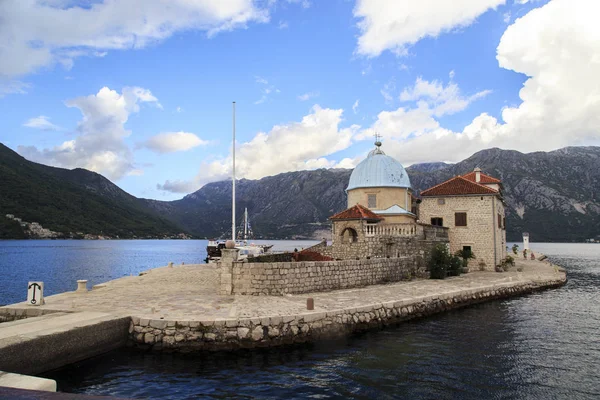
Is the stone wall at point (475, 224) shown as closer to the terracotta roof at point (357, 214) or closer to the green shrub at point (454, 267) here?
the green shrub at point (454, 267)

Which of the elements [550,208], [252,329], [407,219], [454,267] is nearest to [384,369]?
[252,329]

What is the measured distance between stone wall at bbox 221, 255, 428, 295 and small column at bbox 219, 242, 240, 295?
0.05 meters

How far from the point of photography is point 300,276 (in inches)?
789

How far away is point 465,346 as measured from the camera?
48.9ft

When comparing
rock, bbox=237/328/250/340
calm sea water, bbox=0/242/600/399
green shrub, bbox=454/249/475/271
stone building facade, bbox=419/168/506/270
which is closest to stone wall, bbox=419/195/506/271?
stone building facade, bbox=419/168/506/270

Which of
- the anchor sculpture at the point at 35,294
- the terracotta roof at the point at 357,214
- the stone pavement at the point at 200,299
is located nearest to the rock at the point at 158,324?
the stone pavement at the point at 200,299

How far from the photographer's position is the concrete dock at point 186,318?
11.6m

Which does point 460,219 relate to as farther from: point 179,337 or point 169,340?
point 169,340

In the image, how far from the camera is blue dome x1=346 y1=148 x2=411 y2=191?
36.5 metres

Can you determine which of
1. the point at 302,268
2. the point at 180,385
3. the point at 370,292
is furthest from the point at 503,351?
the point at 180,385

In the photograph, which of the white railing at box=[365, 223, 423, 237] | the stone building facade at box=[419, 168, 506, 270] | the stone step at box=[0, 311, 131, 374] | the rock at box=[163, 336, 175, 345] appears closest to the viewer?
the stone step at box=[0, 311, 131, 374]

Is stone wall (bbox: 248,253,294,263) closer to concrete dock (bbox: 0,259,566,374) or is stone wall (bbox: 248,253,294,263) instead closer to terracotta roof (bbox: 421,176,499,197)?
concrete dock (bbox: 0,259,566,374)

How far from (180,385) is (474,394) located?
766 cm

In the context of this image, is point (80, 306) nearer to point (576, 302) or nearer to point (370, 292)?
point (370, 292)
